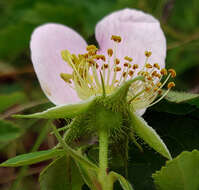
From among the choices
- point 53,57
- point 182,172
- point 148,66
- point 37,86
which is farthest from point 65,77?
point 37,86

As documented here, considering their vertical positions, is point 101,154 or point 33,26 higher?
point 33,26

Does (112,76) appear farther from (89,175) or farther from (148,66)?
(89,175)

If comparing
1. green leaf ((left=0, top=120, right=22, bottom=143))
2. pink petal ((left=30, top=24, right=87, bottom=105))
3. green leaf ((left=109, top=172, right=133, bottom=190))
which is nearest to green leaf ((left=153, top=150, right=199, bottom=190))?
green leaf ((left=109, top=172, right=133, bottom=190))

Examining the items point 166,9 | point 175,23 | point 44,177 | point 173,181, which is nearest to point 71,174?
point 44,177

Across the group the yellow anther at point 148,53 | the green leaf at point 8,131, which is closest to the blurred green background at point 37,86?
the green leaf at point 8,131

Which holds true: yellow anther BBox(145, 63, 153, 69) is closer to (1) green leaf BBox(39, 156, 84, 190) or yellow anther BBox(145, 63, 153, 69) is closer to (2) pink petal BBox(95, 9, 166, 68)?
(2) pink petal BBox(95, 9, 166, 68)

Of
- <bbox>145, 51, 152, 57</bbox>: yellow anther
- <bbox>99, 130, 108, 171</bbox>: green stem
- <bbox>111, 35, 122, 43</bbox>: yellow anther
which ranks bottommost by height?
<bbox>99, 130, 108, 171</bbox>: green stem

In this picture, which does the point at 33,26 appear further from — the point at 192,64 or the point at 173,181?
the point at 173,181
